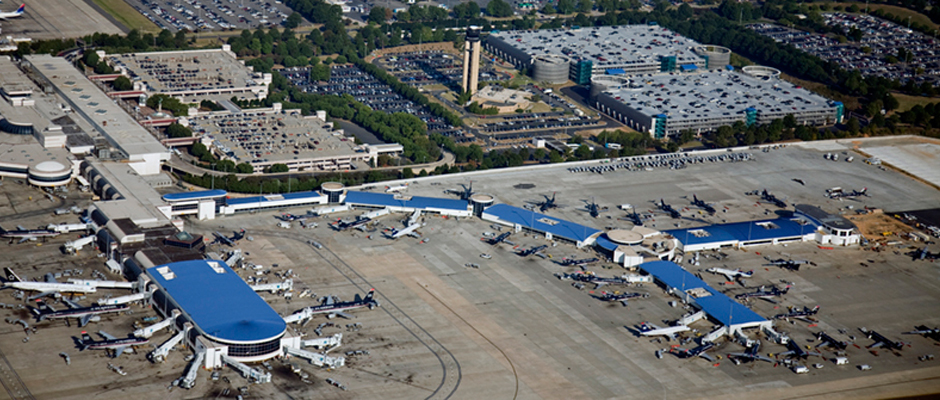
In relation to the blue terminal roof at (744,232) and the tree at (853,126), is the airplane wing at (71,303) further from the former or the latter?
the tree at (853,126)

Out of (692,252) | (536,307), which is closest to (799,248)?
(692,252)

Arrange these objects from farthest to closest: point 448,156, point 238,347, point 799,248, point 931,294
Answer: point 448,156
point 799,248
point 931,294
point 238,347

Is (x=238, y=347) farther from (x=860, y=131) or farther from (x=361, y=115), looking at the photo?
(x=860, y=131)

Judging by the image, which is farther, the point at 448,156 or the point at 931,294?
the point at 448,156

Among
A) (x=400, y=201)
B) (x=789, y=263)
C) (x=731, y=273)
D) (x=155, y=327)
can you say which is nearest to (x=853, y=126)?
(x=789, y=263)

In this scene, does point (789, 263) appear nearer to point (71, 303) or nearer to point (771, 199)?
point (771, 199)

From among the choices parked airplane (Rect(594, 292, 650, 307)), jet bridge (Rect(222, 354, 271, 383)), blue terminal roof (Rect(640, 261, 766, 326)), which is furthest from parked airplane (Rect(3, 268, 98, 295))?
blue terminal roof (Rect(640, 261, 766, 326))
